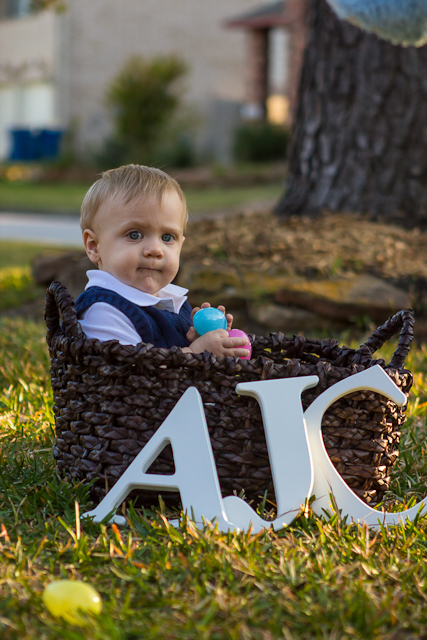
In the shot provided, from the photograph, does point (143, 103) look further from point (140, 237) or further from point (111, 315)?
point (111, 315)

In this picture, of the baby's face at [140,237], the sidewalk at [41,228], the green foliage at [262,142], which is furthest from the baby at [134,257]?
the green foliage at [262,142]

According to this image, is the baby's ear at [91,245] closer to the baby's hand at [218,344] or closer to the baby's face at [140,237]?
the baby's face at [140,237]

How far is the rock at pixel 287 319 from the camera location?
385 centimetres

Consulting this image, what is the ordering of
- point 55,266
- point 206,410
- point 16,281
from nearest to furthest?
point 206,410 → point 55,266 → point 16,281

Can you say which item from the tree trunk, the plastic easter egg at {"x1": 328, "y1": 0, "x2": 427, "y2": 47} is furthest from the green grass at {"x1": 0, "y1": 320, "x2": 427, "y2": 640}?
the tree trunk

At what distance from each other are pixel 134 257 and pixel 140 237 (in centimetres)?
6

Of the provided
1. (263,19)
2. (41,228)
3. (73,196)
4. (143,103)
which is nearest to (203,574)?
(41,228)

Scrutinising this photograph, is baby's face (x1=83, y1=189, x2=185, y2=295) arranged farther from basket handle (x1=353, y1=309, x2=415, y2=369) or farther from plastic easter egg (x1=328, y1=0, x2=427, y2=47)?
plastic easter egg (x1=328, y1=0, x2=427, y2=47)

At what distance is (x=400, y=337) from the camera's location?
195 centimetres

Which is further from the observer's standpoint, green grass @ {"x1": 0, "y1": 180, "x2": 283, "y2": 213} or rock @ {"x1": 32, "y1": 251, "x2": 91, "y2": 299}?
green grass @ {"x1": 0, "y1": 180, "x2": 283, "y2": 213}

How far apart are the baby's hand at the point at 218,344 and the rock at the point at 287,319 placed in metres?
1.96

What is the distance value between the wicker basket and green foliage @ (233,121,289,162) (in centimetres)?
1887

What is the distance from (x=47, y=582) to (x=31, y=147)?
2348 centimetres

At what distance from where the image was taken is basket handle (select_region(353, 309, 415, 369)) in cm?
191
